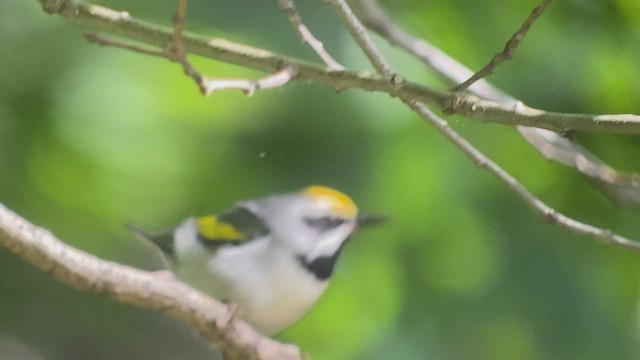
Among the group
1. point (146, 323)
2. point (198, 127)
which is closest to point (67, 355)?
point (146, 323)

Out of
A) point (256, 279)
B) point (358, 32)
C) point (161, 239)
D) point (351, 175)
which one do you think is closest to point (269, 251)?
point (256, 279)

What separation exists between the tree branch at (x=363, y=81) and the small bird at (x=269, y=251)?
0.77ft

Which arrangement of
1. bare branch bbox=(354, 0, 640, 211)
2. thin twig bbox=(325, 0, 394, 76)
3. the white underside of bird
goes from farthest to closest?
1. bare branch bbox=(354, 0, 640, 211)
2. the white underside of bird
3. thin twig bbox=(325, 0, 394, 76)

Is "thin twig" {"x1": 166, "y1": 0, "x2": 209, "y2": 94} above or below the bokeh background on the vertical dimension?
above

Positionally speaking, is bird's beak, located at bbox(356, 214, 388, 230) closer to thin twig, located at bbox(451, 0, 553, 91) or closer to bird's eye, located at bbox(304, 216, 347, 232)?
bird's eye, located at bbox(304, 216, 347, 232)

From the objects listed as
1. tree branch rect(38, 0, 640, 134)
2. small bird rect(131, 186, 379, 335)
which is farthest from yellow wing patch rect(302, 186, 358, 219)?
tree branch rect(38, 0, 640, 134)

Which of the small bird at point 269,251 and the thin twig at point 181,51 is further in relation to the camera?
the small bird at point 269,251

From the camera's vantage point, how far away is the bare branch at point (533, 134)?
34.4 inches

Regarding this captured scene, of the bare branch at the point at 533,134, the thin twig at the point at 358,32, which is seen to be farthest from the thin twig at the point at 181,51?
the bare branch at the point at 533,134

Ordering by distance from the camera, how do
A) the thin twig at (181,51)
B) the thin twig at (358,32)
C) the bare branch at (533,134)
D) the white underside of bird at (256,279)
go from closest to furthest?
the thin twig at (181,51) → the thin twig at (358,32) → the white underside of bird at (256,279) → the bare branch at (533,134)

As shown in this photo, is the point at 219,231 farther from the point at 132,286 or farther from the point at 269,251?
the point at 132,286

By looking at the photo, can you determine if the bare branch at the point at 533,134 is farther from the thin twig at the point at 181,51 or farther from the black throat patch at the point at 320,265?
the thin twig at the point at 181,51

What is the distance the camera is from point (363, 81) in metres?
0.56

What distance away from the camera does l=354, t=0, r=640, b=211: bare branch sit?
34.4 inches
